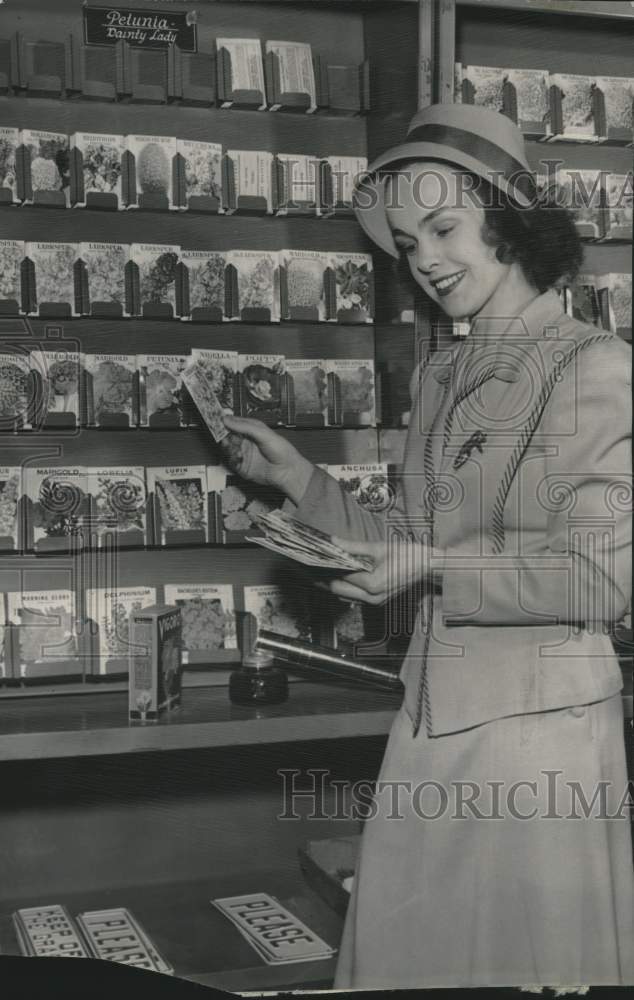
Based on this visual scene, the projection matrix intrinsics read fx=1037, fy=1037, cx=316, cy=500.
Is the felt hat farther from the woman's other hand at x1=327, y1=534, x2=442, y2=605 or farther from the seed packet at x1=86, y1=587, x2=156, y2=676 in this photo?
the seed packet at x1=86, y1=587, x2=156, y2=676

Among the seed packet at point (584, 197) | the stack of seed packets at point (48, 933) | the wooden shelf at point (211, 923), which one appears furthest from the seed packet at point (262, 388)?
the stack of seed packets at point (48, 933)

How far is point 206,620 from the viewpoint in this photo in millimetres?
2572

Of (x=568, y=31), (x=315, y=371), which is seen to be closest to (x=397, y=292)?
(x=315, y=371)

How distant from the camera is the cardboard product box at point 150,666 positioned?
2.37 m

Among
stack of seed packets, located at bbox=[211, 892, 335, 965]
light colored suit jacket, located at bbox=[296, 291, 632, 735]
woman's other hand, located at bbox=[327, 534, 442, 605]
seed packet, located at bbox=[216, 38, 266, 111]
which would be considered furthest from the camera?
seed packet, located at bbox=[216, 38, 266, 111]

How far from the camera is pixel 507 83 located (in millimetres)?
2436

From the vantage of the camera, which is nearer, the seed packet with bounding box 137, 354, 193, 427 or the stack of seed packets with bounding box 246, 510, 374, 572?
the stack of seed packets with bounding box 246, 510, 374, 572

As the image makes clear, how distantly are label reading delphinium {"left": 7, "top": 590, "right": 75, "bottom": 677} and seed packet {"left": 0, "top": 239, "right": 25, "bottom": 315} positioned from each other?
664mm

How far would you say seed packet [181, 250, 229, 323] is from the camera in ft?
8.34

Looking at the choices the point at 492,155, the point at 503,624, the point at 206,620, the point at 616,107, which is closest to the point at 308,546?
the point at 503,624

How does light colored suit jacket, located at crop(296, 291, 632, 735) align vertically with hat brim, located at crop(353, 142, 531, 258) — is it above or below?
below

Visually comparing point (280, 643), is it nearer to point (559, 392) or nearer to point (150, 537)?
point (150, 537)

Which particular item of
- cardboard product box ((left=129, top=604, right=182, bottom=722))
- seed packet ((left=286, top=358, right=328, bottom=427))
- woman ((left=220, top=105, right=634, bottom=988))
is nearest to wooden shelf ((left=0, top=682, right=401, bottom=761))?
cardboard product box ((left=129, top=604, right=182, bottom=722))

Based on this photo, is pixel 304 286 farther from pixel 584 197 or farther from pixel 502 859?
pixel 502 859
